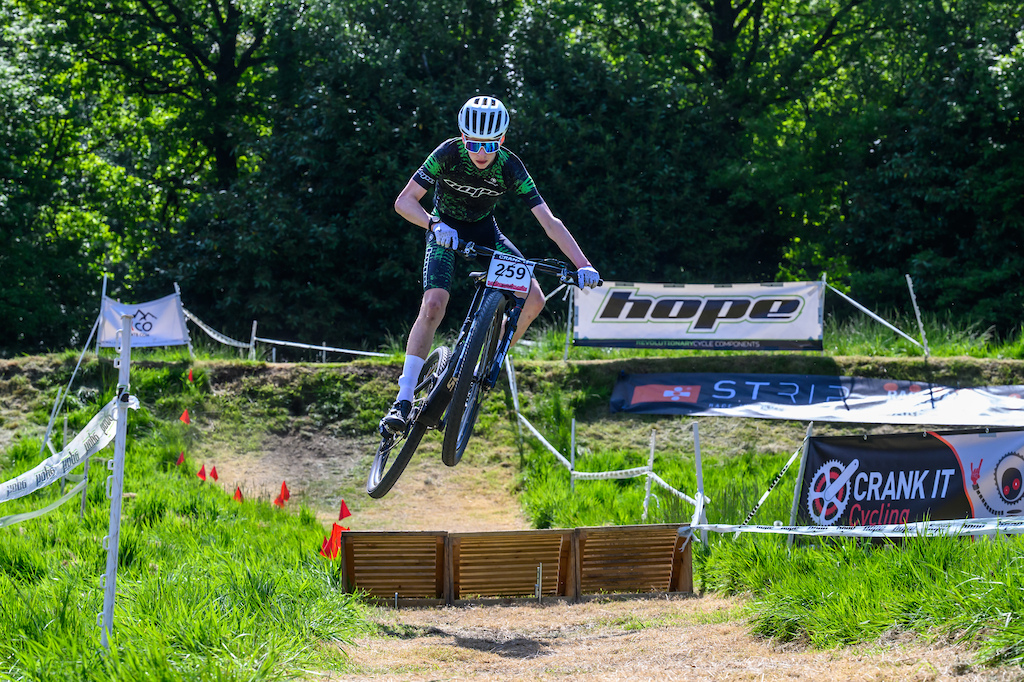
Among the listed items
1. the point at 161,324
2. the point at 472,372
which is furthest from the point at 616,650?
the point at 161,324

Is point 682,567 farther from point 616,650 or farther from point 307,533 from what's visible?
point 307,533

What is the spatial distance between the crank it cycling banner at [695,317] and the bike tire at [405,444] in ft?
27.9

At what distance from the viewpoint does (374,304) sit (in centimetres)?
2233

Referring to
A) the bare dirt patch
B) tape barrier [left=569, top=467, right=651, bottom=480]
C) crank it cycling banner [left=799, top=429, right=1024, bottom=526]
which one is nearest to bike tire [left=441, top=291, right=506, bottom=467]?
the bare dirt patch

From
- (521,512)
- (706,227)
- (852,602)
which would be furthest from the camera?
(706,227)

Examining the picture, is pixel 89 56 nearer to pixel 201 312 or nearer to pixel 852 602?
pixel 201 312

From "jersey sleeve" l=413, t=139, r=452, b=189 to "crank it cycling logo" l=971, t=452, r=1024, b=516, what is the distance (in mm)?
4914

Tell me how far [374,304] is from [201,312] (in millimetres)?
4196

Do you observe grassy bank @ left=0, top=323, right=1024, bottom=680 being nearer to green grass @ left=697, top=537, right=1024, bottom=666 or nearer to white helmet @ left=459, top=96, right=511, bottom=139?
green grass @ left=697, top=537, right=1024, bottom=666

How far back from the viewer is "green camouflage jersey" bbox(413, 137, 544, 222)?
21.4 ft

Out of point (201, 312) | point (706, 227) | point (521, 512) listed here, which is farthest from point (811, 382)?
point (201, 312)

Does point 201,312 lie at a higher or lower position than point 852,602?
higher

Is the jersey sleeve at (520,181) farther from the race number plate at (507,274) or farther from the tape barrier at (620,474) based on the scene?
the tape barrier at (620,474)

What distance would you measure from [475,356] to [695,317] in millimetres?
9826
